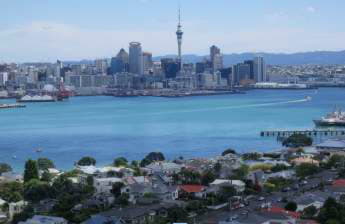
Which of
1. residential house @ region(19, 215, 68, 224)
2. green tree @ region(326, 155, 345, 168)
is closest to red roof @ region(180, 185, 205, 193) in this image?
residential house @ region(19, 215, 68, 224)

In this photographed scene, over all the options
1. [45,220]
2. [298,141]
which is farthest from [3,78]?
[45,220]

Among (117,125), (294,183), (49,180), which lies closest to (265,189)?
(294,183)

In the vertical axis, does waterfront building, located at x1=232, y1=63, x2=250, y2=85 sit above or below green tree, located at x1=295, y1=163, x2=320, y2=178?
above

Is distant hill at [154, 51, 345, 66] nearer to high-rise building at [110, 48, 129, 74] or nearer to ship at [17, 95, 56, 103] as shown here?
high-rise building at [110, 48, 129, 74]

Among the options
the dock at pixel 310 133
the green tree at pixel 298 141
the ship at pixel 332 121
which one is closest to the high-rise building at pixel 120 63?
the ship at pixel 332 121

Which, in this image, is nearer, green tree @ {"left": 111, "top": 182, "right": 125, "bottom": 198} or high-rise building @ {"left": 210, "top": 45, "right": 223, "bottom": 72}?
green tree @ {"left": 111, "top": 182, "right": 125, "bottom": 198}

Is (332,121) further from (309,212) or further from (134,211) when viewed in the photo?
(134,211)
